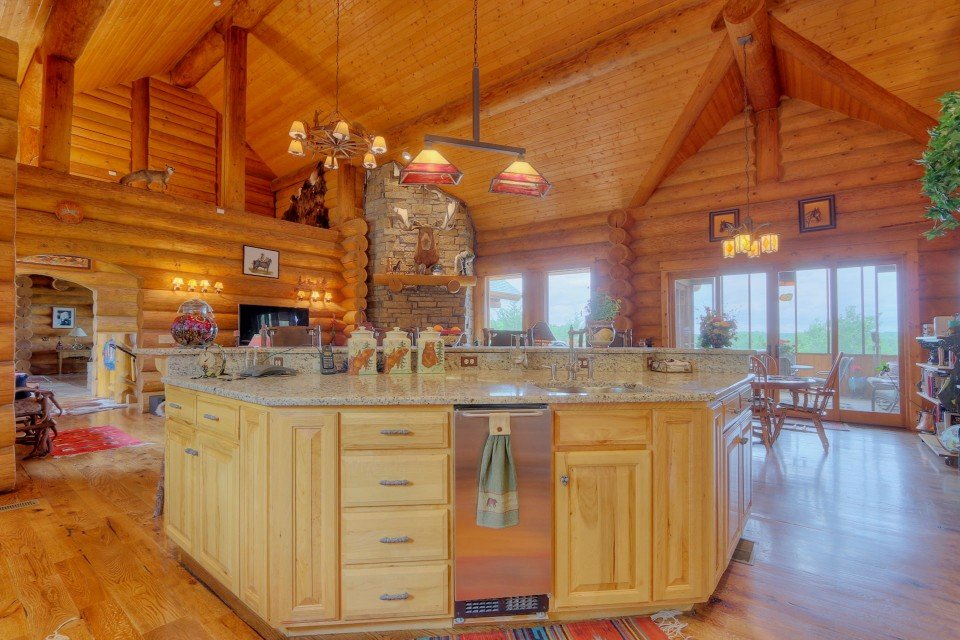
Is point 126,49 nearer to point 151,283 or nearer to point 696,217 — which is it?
point 151,283

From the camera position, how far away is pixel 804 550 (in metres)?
2.62

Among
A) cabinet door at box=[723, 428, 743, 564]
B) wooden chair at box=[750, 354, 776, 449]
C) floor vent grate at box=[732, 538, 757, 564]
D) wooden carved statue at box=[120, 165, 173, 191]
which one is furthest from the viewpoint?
wooden carved statue at box=[120, 165, 173, 191]

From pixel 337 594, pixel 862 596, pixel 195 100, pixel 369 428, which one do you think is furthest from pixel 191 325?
pixel 195 100

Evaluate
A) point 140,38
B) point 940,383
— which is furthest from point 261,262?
point 940,383

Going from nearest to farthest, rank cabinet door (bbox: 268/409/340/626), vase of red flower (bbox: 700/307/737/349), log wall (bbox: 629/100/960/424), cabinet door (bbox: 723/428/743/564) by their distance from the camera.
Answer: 1. cabinet door (bbox: 268/409/340/626)
2. cabinet door (bbox: 723/428/743/564)
3. vase of red flower (bbox: 700/307/737/349)
4. log wall (bbox: 629/100/960/424)

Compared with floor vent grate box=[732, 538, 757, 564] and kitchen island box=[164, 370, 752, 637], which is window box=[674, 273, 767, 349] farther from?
kitchen island box=[164, 370, 752, 637]

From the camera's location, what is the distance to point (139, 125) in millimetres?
8570

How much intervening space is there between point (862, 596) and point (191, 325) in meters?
3.71

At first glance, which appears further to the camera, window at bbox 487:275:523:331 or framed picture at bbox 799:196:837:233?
window at bbox 487:275:523:331

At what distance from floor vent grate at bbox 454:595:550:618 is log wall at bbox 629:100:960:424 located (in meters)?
5.98

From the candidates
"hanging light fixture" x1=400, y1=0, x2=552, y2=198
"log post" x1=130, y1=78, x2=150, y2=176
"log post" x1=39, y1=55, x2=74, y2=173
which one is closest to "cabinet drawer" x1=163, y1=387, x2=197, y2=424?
"hanging light fixture" x1=400, y1=0, x2=552, y2=198

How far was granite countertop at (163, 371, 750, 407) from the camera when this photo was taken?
187 centimetres

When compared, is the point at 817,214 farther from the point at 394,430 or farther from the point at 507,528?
the point at 394,430

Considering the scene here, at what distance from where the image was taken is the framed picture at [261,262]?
741cm
